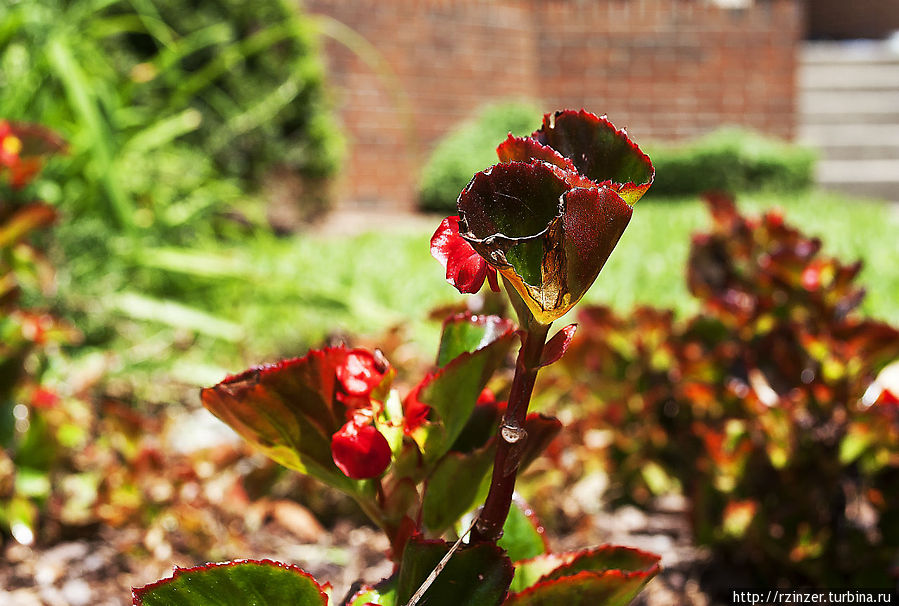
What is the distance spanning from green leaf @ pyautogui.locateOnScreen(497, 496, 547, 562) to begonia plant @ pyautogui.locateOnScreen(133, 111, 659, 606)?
0.06ft

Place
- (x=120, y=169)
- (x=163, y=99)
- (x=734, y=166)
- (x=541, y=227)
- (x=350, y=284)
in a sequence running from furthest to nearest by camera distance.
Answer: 1. (x=734, y=166)
2. (x=163, y=99)
3. (x=350, y=284)
4. (x=120, y=169)
5. (x=541, y=227)

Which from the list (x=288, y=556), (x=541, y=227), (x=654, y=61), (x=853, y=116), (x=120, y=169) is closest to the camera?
(x=541, y=227)

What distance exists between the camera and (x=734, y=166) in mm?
7785

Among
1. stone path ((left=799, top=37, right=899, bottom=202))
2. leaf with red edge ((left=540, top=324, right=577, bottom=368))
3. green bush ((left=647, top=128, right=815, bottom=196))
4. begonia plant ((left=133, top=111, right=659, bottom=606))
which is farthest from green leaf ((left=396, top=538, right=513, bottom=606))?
stone path ((left=799, top=37, right=899, bottom=202))

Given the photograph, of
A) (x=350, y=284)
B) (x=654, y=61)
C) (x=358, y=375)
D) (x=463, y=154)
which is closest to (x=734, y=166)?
(x=654, y=61)

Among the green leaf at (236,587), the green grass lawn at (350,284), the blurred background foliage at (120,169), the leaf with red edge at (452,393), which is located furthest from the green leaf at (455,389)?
the blurred background foliage at (120,169)

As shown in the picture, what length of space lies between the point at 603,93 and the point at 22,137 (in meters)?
7.84

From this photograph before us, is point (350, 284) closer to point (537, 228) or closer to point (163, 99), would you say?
point (163, 99)

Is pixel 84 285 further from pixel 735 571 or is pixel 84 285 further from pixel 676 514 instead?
pixel 735 571

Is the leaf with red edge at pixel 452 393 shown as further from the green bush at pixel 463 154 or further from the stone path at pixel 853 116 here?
the stone path at pixel 853 116

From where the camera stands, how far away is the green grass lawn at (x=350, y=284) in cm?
242

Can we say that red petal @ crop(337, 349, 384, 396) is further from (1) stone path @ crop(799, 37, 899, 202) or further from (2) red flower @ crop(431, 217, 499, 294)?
(1) stone path @ crop(799, 37, 899, 202)

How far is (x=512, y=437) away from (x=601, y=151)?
0.14 m

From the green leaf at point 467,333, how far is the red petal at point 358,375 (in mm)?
57
